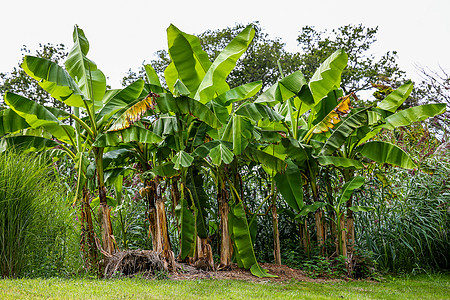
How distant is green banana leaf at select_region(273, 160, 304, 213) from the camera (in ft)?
21.7

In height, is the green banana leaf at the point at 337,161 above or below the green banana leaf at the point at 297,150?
below

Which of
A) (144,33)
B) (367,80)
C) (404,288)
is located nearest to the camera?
(404,288)

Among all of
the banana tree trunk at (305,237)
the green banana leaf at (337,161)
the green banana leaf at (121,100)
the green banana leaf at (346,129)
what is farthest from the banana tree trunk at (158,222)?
the green banana leaf at (346,129)

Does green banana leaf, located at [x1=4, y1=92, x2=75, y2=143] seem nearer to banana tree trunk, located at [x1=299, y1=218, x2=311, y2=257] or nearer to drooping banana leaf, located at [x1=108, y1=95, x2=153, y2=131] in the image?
drooping banana leaf, located at [x1=108, y1=95, x2=153, y2=131]

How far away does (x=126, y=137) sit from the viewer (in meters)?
5.54

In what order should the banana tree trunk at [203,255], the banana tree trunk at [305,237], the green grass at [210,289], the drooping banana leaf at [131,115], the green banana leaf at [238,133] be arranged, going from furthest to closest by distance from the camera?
the banana tree trunk at [305,237] → the banana tree trunk at [203,255] → the green banana leaf at [238,133] → the drooping banana leaf at [131,115] → the green grass at [210,289]

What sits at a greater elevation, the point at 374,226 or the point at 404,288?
the point at 374,226

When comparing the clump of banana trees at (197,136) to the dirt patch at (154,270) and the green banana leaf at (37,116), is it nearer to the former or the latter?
the green banana leaf at (37,116)

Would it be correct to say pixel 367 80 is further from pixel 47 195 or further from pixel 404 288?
pixel 47 195

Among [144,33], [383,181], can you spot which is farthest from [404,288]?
[144,33]

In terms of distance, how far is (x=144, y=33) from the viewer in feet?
44.6

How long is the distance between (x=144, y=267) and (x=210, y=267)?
1.06 meters

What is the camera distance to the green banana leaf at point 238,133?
Result: 555cm

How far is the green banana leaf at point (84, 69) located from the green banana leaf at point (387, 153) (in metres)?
4.45
